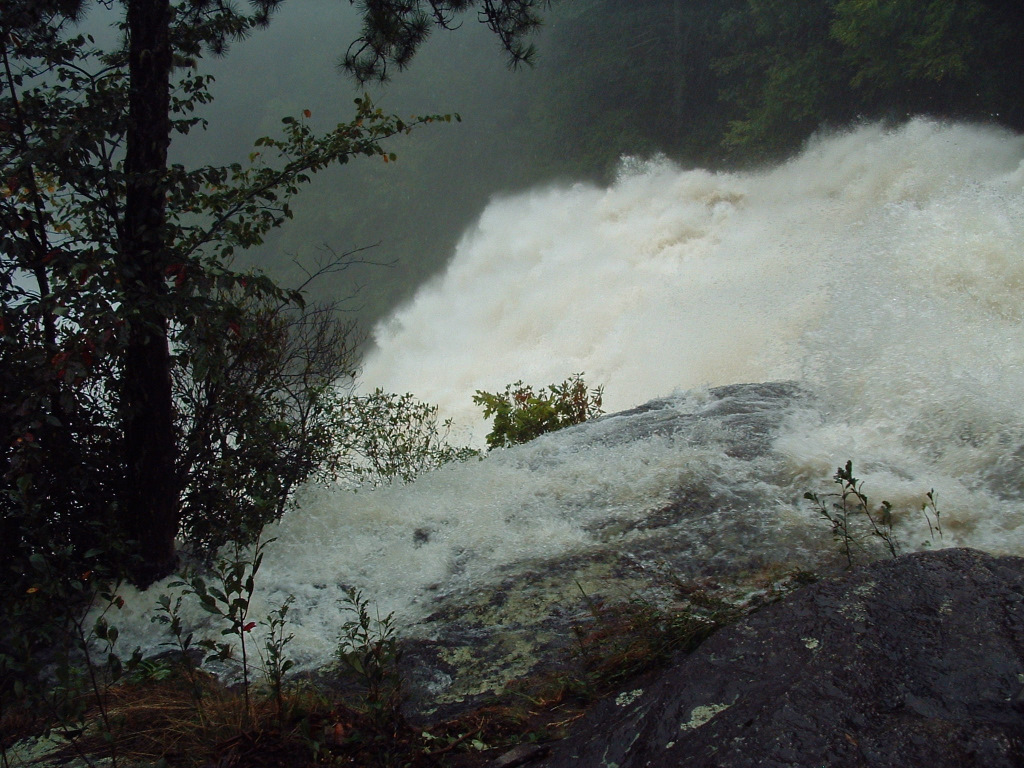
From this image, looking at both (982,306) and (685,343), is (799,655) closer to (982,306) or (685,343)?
(982,306)

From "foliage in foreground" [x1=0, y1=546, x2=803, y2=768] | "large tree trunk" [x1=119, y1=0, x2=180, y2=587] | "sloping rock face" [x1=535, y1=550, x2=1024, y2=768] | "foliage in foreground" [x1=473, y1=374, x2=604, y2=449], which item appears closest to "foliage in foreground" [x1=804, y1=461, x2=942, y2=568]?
"foliage in foreground" [x1=0, y1=546, x2=803, y2=768]

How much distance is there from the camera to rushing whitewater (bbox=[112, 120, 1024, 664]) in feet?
14.3

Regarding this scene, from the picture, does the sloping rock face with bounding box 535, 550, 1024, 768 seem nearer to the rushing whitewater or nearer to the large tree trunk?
the rushing whitewater

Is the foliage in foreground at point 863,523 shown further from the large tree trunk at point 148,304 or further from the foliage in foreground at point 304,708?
the large tree trunk at point 148,304

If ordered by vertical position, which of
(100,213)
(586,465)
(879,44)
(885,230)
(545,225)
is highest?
(545,225)

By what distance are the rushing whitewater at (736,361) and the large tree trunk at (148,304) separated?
0.51 metres

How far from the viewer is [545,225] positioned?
23.5m

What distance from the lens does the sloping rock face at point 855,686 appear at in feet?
5.58

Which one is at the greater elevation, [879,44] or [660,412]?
[879,44]

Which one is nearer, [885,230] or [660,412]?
[660,412]

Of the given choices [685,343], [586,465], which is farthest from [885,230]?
[586,465]

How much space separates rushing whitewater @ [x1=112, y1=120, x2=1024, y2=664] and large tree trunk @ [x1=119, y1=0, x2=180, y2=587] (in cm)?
51

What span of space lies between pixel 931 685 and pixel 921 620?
0.98 feet

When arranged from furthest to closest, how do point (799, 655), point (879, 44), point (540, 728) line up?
point (879, 44)
point (540, 728)
point (799, 655)
